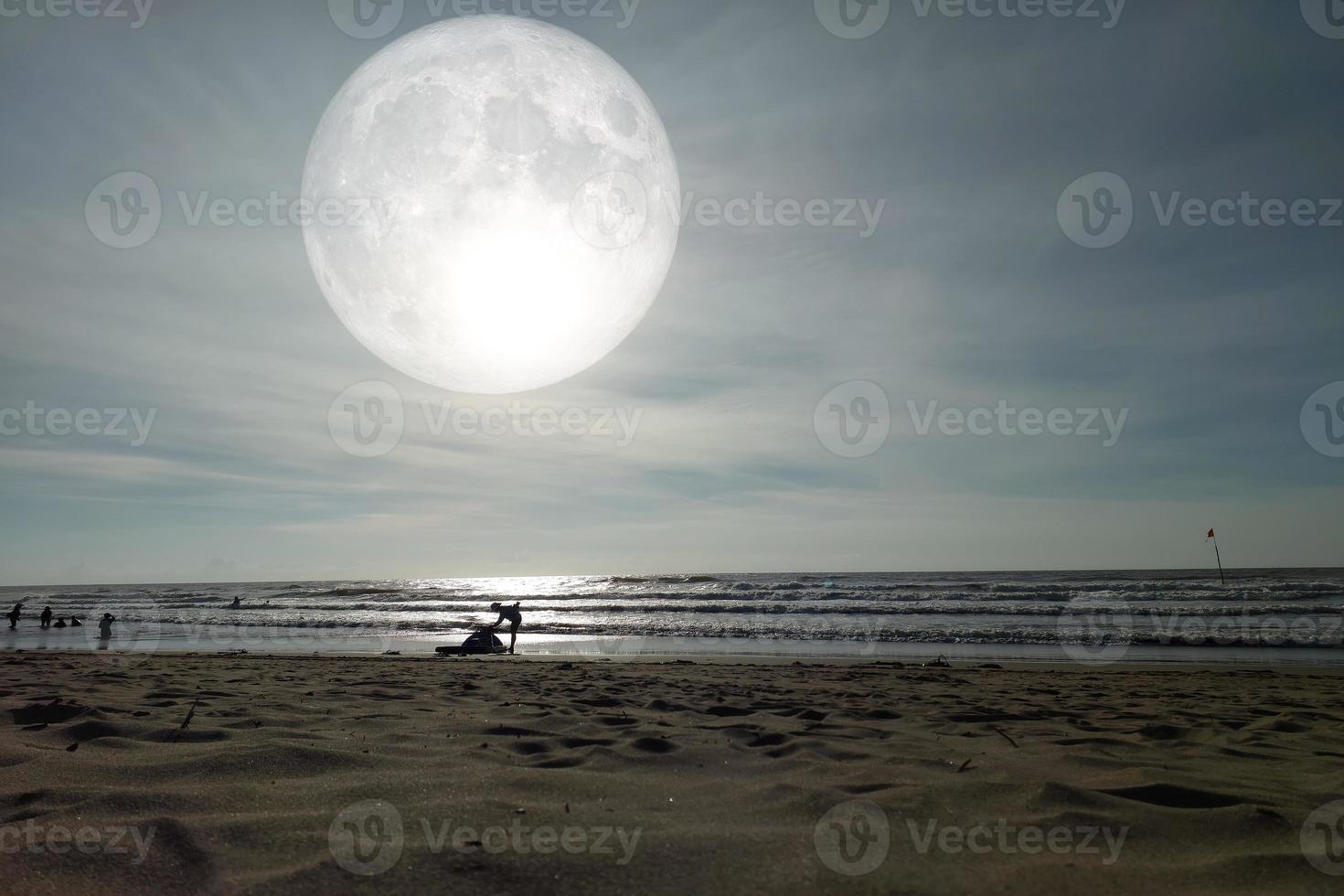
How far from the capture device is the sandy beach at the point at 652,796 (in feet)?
9.88

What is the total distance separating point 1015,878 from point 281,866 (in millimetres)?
3186

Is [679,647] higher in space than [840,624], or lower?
higher

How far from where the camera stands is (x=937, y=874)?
3014 mm

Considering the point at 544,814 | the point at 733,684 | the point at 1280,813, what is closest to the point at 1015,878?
the point at 1280,813

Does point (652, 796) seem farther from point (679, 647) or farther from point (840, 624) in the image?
point (840, 624)

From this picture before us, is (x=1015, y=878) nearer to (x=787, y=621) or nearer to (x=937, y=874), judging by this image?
(x=937, y=874)

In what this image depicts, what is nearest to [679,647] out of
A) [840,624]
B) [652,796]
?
[840,624]

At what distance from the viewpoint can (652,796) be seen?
4121 millimetres

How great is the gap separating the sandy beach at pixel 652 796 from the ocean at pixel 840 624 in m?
13.9

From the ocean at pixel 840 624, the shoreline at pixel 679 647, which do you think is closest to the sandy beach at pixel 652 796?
Result: the shoreline at pixel 679 647

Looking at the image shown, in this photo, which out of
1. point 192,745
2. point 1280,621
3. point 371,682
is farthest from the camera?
point 1280,621

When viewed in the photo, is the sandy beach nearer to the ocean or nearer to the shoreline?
→ the shoreline

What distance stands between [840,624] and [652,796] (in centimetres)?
2895

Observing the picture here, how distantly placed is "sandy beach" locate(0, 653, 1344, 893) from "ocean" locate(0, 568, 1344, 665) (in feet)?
45.6
